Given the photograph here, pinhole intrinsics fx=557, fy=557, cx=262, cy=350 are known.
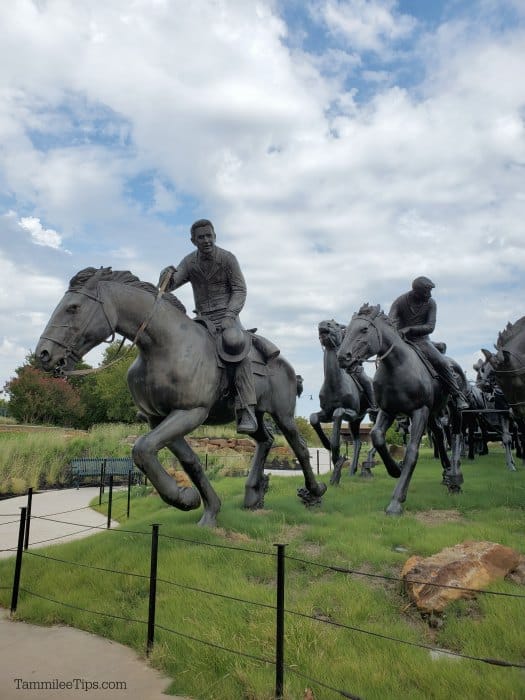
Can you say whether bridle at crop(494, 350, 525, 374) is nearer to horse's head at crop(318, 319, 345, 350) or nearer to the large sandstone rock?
the large sandstone rock

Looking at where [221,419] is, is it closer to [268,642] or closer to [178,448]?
[178,448]

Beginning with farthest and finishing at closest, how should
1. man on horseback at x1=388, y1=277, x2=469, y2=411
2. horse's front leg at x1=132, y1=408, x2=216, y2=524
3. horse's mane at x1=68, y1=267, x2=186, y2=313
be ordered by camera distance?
man on horseback at x1=388, y1=277, x2=469, y2=411 → horse's mane at x1=68, y1=267, x2=186, y2=313 → horse's front leg at x1=132, y1=408, x2=216, y2=524

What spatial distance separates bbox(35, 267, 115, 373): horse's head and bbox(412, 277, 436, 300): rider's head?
16.1 feet

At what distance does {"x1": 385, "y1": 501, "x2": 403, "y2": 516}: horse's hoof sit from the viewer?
714cm

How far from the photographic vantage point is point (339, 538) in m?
6.05

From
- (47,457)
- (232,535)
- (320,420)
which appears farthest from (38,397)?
(232,535)

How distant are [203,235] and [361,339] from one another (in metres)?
2.46

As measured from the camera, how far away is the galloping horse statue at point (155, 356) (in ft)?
17.0

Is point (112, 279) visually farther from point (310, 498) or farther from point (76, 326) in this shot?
point (310, 498)

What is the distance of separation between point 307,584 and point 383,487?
4861 millimetres

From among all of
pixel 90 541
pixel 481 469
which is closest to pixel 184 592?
pixel 90 541

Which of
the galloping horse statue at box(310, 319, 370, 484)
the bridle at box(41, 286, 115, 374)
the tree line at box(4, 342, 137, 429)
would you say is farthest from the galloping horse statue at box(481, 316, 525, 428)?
the tree line at box(4, 342, 137, 429)

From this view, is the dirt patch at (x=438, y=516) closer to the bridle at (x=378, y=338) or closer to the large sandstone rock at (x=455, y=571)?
the large sandstone rock at (x=455, y=571)

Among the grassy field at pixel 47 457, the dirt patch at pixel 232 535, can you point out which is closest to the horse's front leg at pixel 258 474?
the dirt patch at pixel 232 535
